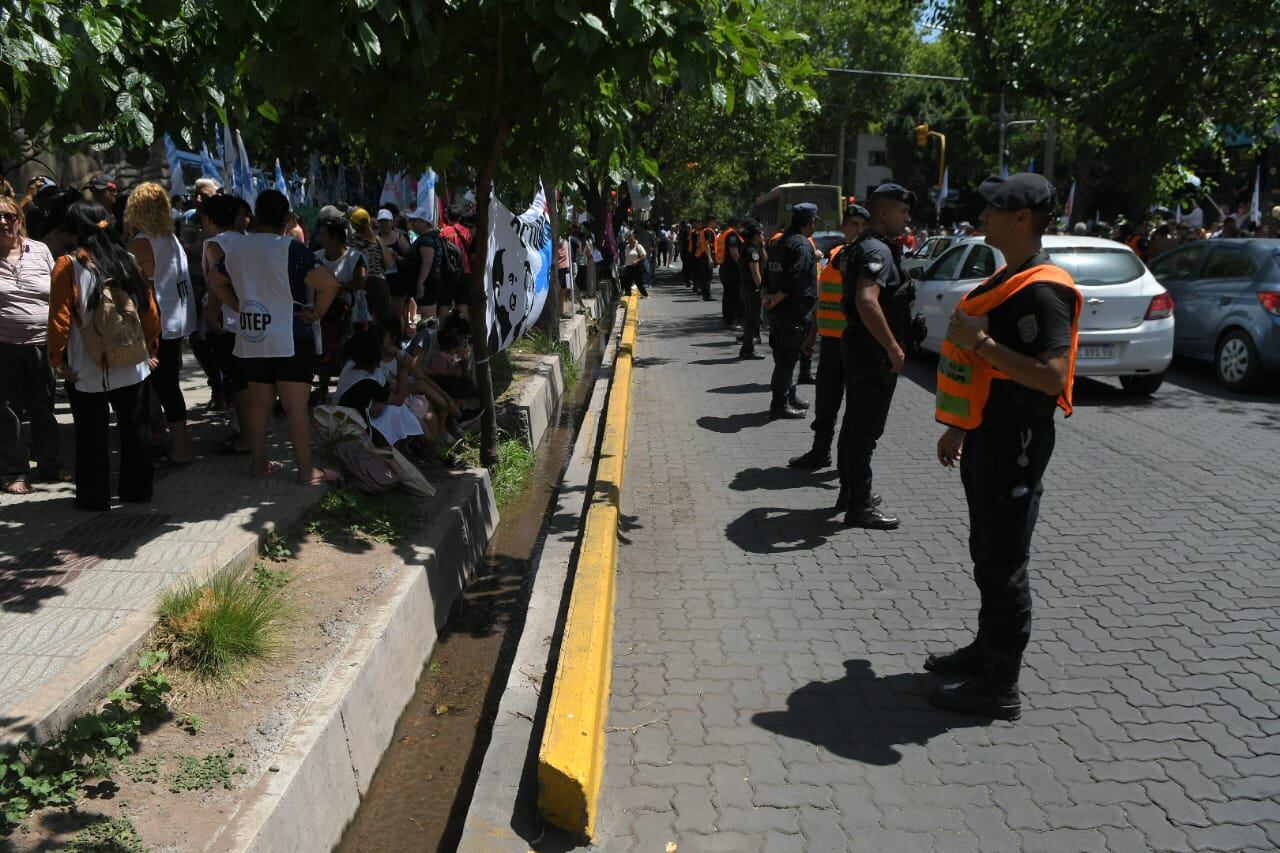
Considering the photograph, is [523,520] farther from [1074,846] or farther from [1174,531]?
[1074,846]

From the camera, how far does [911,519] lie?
6.33 metres

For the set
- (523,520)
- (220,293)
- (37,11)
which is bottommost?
(523,520)

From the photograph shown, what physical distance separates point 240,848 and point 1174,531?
5.29 m

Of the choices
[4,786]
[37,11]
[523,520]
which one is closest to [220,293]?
[37,11]

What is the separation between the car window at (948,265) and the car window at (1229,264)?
9.00 feet

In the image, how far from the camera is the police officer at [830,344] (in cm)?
683

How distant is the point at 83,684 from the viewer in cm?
340

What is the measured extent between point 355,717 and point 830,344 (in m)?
4.21

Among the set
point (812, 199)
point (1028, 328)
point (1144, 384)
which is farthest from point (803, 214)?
point (812, 199)

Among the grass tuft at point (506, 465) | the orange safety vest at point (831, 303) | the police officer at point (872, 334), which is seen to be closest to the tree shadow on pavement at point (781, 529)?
the police officer at point (872, 334)

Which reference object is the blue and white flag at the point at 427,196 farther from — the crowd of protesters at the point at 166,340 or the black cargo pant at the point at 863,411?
the black cargo pant at the point at 863,411

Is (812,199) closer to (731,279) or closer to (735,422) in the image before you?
(731,279)

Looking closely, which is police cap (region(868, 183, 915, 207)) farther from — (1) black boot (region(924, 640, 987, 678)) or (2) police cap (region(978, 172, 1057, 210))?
(1) black boot (region(924, 640, 987, 678))

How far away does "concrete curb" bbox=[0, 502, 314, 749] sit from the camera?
3.15 m
